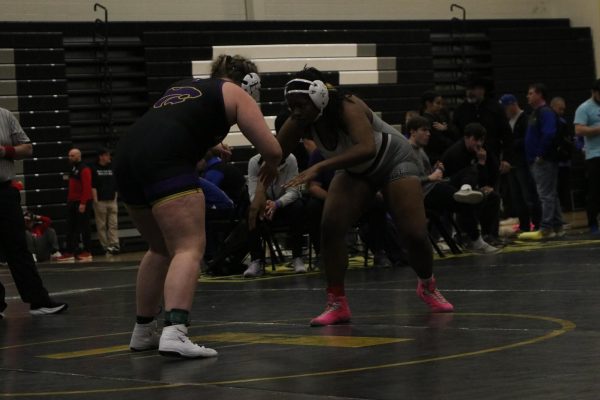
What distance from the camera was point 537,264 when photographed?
11141mm

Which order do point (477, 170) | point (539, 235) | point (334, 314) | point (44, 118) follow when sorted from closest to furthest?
point (334, 314) → point (477, 170) → point (539, 235) → point (44, 118)

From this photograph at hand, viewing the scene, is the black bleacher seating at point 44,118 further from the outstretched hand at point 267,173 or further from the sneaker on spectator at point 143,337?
the sneaker on spectator at point 143,337

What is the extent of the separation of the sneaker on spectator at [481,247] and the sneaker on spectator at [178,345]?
288 inches

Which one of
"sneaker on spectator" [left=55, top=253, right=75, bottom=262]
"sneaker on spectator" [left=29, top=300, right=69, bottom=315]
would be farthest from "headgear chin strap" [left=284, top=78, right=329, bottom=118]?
"sneaker on spectator" [left=55, top=253, right=75, bottom=262]

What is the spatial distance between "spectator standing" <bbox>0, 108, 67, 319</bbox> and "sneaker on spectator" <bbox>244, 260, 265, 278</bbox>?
2.92 m

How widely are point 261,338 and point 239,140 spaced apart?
606 inches

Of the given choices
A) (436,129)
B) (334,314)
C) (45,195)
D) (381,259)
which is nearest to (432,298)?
(334,314)

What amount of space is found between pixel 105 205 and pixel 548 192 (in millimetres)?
7993

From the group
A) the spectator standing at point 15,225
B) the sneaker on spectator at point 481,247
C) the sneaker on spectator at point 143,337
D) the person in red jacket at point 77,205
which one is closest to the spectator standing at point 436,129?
the sneaker on spectator at point 481,247

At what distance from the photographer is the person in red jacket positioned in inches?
800

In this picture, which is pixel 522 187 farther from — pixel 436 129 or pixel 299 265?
pixel 299 265

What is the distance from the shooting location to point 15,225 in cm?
960

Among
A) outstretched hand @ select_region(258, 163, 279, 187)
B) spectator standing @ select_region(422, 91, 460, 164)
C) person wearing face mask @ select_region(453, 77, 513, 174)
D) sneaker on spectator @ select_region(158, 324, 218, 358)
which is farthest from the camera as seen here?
person wearing face mask @ select_region(453, 77, 513, 174)

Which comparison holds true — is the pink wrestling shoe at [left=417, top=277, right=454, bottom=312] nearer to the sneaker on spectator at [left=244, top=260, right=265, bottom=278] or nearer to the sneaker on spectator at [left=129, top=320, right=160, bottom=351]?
the sneaker on spectator at [left=129, top=320, right=160, bottom=351]
